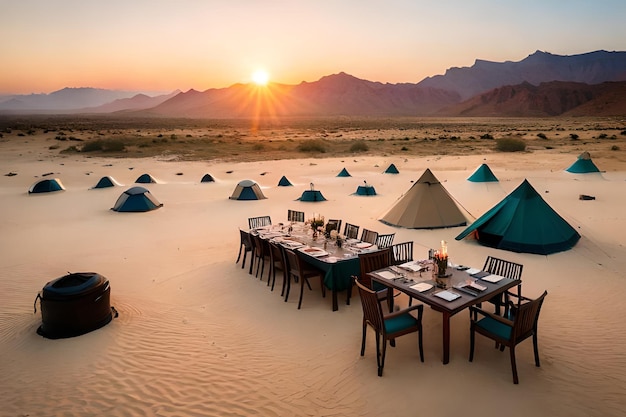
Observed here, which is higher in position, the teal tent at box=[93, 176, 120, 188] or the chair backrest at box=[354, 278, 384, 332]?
the teal tent at box=[93, 176, 120, 188]

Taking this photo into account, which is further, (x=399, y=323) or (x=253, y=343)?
(x=253, y=343)

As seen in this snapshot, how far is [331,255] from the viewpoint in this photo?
30.9ft

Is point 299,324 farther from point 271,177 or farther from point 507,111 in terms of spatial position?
point 507,111

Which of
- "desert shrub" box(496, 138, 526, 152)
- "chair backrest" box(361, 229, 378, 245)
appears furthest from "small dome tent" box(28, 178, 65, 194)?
"desert shrub" box(496, 138, 526, 152)

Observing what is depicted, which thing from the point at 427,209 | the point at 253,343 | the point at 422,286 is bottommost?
the point at 253,343

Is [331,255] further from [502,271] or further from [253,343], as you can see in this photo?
[502,271]

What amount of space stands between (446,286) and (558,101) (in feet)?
651

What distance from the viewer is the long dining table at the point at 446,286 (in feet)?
21.5

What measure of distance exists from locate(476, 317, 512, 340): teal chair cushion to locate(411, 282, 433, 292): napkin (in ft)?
3.29

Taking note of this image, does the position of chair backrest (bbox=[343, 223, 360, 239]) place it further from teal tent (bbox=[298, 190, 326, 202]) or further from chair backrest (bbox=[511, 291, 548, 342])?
teal tent (bbox=[298, 190, 326, 202])

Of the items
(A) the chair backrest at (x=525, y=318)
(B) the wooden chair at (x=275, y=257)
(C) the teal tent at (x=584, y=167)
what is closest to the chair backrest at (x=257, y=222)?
(B) the wooden chair at (x=275, y=257)

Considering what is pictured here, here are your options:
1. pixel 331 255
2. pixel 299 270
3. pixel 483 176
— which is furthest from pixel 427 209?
pixel 483 176

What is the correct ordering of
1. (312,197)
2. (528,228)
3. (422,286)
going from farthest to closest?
(312,197) → (528,228) → (422,286)

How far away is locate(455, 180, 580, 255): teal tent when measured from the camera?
39.9 ft
